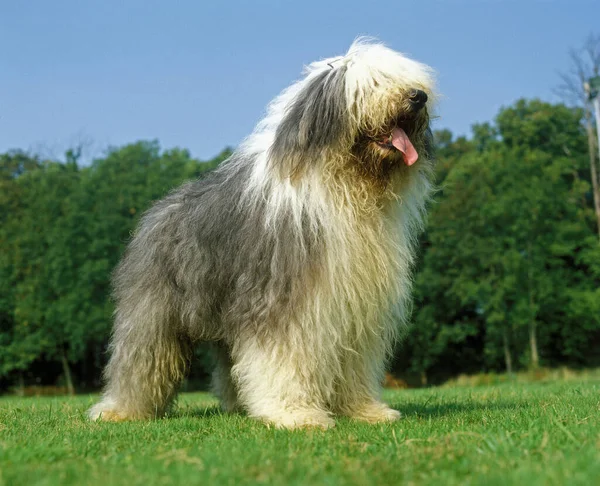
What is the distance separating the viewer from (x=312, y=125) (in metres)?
5.54

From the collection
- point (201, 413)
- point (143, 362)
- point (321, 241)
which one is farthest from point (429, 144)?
point (201, 413)

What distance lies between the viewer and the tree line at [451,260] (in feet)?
110

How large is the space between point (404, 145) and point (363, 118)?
→ 0.36 meters

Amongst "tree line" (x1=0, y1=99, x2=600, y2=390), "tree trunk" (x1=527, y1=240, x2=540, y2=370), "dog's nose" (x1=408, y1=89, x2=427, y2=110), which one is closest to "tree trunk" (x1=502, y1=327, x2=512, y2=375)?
"tree line" (x1=0, y1=99, x2=600, y2=390)

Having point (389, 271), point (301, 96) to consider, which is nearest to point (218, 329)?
point (389, 271)

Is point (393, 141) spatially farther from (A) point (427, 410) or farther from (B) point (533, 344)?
(B) point (533, 344)

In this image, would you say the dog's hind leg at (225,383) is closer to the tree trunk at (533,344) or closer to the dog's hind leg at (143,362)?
the dog's hind leg at (143,362)

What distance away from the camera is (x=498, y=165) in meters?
36.8

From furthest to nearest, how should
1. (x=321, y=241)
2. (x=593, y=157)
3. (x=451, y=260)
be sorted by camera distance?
(x=451, y=260) → (x=593, y=157) → (x=321, y=241)

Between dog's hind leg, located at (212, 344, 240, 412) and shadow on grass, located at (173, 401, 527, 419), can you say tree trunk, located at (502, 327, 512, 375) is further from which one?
dog's hind leg, located at (212, 344, 240, 412)

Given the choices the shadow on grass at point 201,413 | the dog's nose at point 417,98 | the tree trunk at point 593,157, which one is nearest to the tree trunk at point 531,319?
the tree trunk at point 593,157

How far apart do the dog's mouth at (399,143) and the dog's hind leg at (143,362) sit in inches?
95.5

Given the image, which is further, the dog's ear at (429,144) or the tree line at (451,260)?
the tree line at (451,260)

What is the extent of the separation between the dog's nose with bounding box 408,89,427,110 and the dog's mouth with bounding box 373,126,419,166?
20cm
